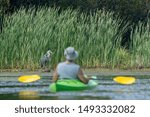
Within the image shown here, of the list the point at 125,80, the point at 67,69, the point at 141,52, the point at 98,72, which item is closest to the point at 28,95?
the point at 67,69

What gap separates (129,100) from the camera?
52.1ft

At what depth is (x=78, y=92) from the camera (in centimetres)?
1778

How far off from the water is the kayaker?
1.29 feet

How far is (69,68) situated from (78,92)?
62 centimetres

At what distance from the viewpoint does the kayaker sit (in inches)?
685

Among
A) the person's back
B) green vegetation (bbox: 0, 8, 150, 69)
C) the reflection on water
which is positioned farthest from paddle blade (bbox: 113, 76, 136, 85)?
green vegetation (bbox: 0, 8, 150, 69)

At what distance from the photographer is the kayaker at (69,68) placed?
Answer: 17406 mm

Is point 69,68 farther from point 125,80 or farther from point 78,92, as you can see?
point 125,80

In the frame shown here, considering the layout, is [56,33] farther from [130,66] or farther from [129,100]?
[129,100]

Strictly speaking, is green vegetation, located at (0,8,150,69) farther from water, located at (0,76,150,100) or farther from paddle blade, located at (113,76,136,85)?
paddle blade, located at (113,76,136,85)

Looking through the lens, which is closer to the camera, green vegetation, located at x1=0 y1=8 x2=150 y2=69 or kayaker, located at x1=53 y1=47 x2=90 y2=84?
kayaker, located at x1=53 y1=47 x2=90 y2=84

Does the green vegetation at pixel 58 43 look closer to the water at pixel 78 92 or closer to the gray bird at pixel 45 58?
the gray bird at pixel 45 58

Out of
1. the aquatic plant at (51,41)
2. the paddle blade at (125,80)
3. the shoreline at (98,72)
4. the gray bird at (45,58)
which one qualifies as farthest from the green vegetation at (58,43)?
the paddle blade at (125,80)

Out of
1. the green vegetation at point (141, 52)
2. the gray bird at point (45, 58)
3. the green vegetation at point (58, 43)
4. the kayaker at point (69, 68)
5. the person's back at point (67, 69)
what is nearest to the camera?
the kayaker at point (69, 68)
